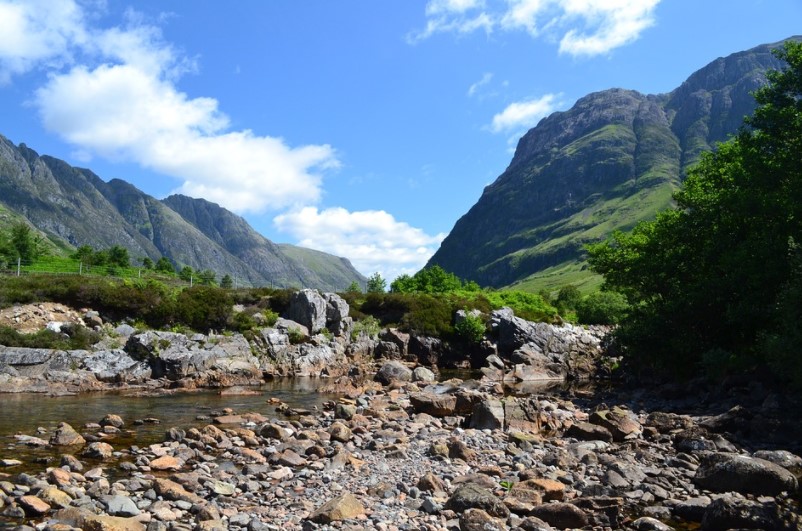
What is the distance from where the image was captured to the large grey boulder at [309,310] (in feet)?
160

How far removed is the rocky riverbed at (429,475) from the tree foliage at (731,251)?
21.9 feet

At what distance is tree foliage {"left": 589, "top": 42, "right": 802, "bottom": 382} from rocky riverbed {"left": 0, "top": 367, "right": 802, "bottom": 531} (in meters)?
6.67

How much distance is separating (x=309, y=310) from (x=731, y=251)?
33.4 metres

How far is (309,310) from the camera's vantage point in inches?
1925

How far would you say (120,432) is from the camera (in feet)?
62.9

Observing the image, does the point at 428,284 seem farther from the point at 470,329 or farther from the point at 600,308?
the point at 470,329

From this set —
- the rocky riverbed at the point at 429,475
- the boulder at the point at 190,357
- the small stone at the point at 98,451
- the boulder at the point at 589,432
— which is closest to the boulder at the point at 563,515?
the rocky riverbed at the point at 429,475

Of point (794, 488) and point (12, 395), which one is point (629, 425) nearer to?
point (794, 488)

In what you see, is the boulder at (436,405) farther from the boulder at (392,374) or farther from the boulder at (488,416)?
the boulder at (392,374)

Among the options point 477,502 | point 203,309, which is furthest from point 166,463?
point 203,309

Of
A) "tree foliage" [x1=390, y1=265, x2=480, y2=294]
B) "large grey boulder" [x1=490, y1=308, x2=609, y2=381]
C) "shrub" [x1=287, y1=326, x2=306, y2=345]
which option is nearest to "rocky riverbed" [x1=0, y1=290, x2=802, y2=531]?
"shrub" [x1=287, y1=326, x2=306, y2=345]

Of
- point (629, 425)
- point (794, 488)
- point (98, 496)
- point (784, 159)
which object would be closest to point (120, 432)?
point (98, 496)

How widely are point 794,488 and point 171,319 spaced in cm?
4076

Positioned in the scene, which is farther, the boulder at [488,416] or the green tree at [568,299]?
the green tree at [568,299]
